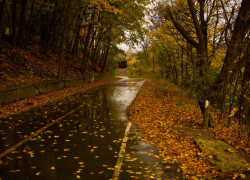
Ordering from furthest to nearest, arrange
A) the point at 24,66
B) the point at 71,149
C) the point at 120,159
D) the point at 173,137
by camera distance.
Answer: the point at 24,66 < the point at 173,137 < the point at 71,149 < the point at 120,159

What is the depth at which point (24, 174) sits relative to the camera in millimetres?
4352

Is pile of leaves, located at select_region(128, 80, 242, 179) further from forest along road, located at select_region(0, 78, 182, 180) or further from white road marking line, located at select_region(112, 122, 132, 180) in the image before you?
white road marking line, located at select_region(112, 122, 132, 180)

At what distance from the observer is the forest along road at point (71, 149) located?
4516 mm

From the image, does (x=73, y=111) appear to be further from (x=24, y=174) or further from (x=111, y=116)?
(x=24, y=174)

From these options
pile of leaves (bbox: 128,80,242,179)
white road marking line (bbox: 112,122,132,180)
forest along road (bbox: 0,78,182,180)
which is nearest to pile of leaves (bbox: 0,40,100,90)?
forest along road (bbox: 0,78,182,180)

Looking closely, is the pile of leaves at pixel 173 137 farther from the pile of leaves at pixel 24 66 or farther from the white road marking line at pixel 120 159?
the pile of leaves at pixel 24 66

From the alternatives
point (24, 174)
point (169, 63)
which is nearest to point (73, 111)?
point (24, 174)

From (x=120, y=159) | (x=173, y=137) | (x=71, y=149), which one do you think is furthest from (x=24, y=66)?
(x=120, y=159)

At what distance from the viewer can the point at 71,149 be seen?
5.77 meters

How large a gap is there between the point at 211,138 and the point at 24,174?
547 centimetres

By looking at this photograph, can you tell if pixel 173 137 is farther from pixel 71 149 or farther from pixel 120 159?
pixel 71 149

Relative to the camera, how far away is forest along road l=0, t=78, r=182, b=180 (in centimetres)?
452

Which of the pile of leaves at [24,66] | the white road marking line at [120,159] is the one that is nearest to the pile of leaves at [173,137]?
the white road marking line at [120,159]

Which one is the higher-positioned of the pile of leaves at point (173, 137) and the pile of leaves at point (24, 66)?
the pile of leaves at point (24, 66)
